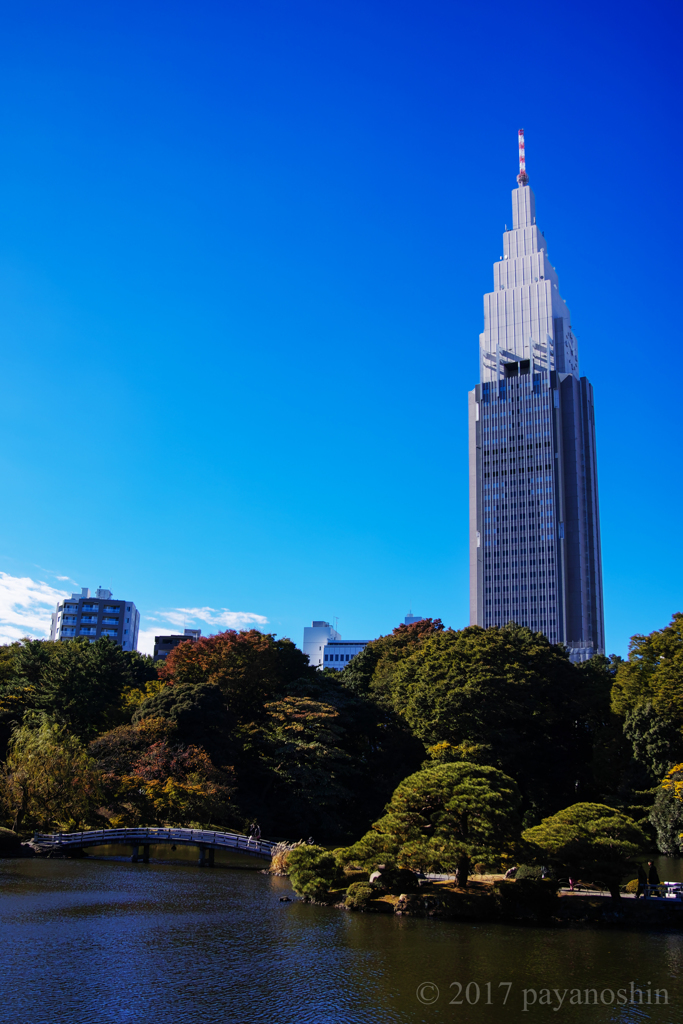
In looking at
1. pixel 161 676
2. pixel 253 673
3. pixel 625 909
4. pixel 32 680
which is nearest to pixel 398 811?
pixel 625 909

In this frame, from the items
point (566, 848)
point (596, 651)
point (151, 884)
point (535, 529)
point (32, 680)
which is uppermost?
point (535, 529)

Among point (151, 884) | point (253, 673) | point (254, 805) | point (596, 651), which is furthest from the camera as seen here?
point (596, 651)

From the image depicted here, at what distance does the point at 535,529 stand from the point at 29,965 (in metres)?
114

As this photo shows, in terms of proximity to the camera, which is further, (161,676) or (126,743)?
(161,676)

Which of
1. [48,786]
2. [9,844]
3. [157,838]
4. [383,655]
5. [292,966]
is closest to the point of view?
[292,966]

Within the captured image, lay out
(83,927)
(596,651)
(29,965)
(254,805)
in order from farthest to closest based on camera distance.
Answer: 1. (596,651)
2. (254,805)
3. (83,927)
4. (29,965)

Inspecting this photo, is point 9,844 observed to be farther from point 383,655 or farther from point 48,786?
point 383,655

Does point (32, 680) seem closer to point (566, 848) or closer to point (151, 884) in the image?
point (151, 884)

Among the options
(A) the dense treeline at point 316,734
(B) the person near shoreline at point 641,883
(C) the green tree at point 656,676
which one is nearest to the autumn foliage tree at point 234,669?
(A) the dense treeline at point 316,734

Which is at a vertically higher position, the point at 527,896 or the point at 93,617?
the point at 93,617

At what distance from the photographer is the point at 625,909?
24.8 metres

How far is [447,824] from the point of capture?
25328mm

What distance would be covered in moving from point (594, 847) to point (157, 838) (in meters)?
20.2

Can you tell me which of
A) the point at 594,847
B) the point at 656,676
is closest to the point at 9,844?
the point at 594,847
